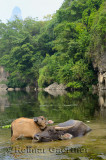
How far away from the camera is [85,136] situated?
6.95 metres

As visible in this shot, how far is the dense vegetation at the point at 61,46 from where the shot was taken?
36156 millimetres

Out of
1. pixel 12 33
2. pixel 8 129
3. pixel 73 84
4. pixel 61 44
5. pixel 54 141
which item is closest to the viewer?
pixel 54 141

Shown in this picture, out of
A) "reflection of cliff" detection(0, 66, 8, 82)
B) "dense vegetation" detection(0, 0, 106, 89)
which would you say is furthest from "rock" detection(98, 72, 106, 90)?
"reflection of cliff" detection(0, 66, 8, 82)

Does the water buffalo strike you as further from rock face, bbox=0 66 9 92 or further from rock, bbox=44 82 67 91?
rock face, bbox=0 66 9 92

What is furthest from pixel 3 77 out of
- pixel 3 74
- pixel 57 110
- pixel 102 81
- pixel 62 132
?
pixel 62 132

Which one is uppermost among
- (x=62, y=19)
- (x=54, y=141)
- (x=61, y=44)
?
(x=62, y=19)

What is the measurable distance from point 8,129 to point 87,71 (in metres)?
29.7

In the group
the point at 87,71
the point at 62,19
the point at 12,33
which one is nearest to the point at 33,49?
the point at 12,33

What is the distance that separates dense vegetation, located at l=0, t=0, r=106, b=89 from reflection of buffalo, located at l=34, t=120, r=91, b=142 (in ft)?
81.2

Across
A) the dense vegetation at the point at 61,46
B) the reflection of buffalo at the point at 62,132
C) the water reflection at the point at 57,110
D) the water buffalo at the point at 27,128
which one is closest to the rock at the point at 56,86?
the dense vegetation at the point at 61,46

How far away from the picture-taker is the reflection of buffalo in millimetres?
6684

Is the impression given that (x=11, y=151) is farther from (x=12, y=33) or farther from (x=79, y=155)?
(x=12, y=33)

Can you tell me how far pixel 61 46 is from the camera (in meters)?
42.9

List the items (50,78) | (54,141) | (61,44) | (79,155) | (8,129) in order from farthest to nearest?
(50,78) → (61,44) → (8,129) → (54,141) → (79,155)
